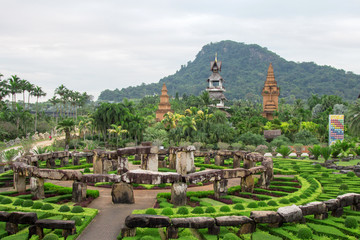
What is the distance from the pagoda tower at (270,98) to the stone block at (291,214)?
78112 mm

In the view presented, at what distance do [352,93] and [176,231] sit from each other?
212m

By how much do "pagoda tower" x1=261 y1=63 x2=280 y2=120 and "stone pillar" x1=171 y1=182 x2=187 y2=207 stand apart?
76087 mm

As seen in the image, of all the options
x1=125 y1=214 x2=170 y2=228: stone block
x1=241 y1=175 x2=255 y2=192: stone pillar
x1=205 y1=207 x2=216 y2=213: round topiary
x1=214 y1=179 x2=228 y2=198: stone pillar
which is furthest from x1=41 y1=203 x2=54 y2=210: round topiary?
x1=241 y1=175 x2=255 y2=192: stone pillar

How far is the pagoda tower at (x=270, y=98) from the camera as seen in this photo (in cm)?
9450

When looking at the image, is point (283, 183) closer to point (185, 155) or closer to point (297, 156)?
point (185, 155)

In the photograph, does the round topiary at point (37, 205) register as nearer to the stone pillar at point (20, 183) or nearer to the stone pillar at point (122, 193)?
the stone pillar at point (122, 193)

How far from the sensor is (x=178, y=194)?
73.5ft

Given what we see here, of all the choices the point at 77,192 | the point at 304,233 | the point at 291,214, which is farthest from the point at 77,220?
the point at 304,233

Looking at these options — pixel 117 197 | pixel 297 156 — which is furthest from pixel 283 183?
pixel 297 156

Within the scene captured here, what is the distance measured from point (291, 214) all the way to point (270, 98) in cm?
8314

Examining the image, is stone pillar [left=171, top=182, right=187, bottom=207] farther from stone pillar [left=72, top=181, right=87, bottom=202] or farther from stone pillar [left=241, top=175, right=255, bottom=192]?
stone pillar [left=72, top=181, right=87, bottom=202]

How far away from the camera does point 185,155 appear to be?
32031 millimetres

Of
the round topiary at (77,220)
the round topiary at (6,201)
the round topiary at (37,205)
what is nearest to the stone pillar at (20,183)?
the round topiary at (6,201)

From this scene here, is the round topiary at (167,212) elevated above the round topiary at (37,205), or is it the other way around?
the round topiary at (167,212)
